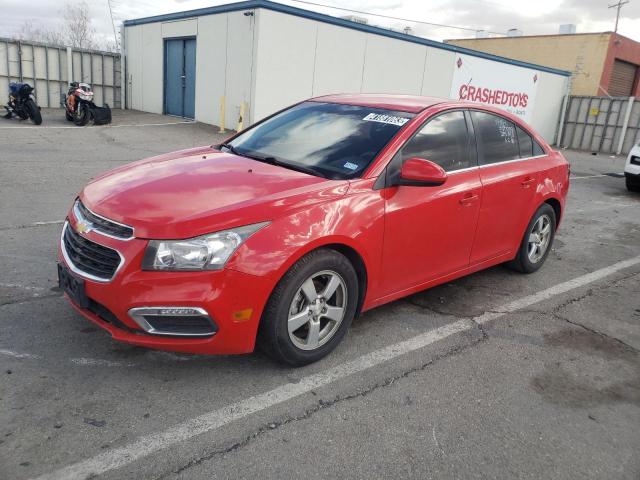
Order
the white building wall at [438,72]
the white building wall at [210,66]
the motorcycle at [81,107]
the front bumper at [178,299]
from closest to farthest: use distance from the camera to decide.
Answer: the front bumper at [178,299] < the motorcycle at [81,107] < the white building wall at [210,66] < the white building wall at [438,72]

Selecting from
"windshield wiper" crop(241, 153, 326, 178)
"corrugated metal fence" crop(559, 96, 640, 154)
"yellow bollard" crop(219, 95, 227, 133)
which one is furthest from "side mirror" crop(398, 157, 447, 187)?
"corrugated metal fence" crop(559, 96, 640, 154)

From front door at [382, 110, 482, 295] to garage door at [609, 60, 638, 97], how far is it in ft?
93.1

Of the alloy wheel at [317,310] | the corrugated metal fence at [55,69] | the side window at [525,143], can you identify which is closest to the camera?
the alloy wheel at [317,310]

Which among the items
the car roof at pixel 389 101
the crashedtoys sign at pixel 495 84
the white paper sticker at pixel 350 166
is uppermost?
the crashedtoys sign at pixel 495 84

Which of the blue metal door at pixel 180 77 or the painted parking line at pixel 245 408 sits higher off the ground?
the blue metal door at pixel 180 77

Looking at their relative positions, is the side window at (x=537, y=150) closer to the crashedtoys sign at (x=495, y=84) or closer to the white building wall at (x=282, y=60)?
the white building wall at (x=282, y=60)

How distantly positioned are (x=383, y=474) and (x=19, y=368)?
2.14 meters

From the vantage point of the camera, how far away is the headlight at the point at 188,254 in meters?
2.77

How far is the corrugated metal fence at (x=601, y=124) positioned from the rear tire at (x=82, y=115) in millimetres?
19633

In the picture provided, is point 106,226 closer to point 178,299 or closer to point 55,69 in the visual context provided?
point 178,299

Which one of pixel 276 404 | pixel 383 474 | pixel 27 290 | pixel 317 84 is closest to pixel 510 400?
pixel 383 474

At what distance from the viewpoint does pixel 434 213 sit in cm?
382

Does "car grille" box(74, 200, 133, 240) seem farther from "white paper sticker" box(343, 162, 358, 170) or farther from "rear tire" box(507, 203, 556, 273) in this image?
"rear tire" box(507, 203, 556, 273)

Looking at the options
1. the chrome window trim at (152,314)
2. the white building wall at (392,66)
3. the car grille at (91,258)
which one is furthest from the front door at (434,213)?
the white building wall at (392,66)
